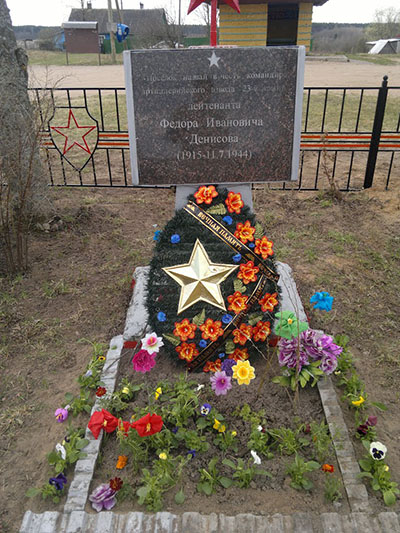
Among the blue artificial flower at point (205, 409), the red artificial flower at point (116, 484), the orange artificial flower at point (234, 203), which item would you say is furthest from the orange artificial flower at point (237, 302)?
the red artificial flower at point (116, 484)

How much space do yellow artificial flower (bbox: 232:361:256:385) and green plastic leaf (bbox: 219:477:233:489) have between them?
1.39 ft

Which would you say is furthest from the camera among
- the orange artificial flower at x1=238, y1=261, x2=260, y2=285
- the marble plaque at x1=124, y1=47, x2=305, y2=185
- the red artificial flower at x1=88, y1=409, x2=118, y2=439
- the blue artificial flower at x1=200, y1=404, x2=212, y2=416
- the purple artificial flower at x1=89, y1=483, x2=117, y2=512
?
the orange artificial flower at x1=238, y1=261, x2=260, y2=285

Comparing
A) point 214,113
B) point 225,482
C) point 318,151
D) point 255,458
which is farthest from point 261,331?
point 318,151

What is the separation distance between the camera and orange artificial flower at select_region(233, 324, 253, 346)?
8.41 feet

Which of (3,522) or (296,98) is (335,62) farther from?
(3,522)

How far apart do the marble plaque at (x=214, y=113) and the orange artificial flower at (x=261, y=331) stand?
865 mm

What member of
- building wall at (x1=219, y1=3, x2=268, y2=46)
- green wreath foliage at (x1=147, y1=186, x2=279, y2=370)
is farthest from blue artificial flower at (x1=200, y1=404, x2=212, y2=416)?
building wall at (x1=219, y1=3, x2=268, y2=46)

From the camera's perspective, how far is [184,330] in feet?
8.29

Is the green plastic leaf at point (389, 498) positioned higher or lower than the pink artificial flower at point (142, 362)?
lower

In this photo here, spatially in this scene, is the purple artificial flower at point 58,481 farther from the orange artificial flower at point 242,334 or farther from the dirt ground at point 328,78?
the dirt ground at point 328,78

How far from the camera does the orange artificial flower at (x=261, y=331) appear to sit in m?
2.61

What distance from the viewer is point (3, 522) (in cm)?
182

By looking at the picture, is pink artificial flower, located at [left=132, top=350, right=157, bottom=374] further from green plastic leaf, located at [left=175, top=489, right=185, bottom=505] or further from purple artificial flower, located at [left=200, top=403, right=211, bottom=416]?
green plastic leaf, located at [left=175, top=489, right=185, bottom=505]

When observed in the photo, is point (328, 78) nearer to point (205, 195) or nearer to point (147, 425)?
point (205, 195)
